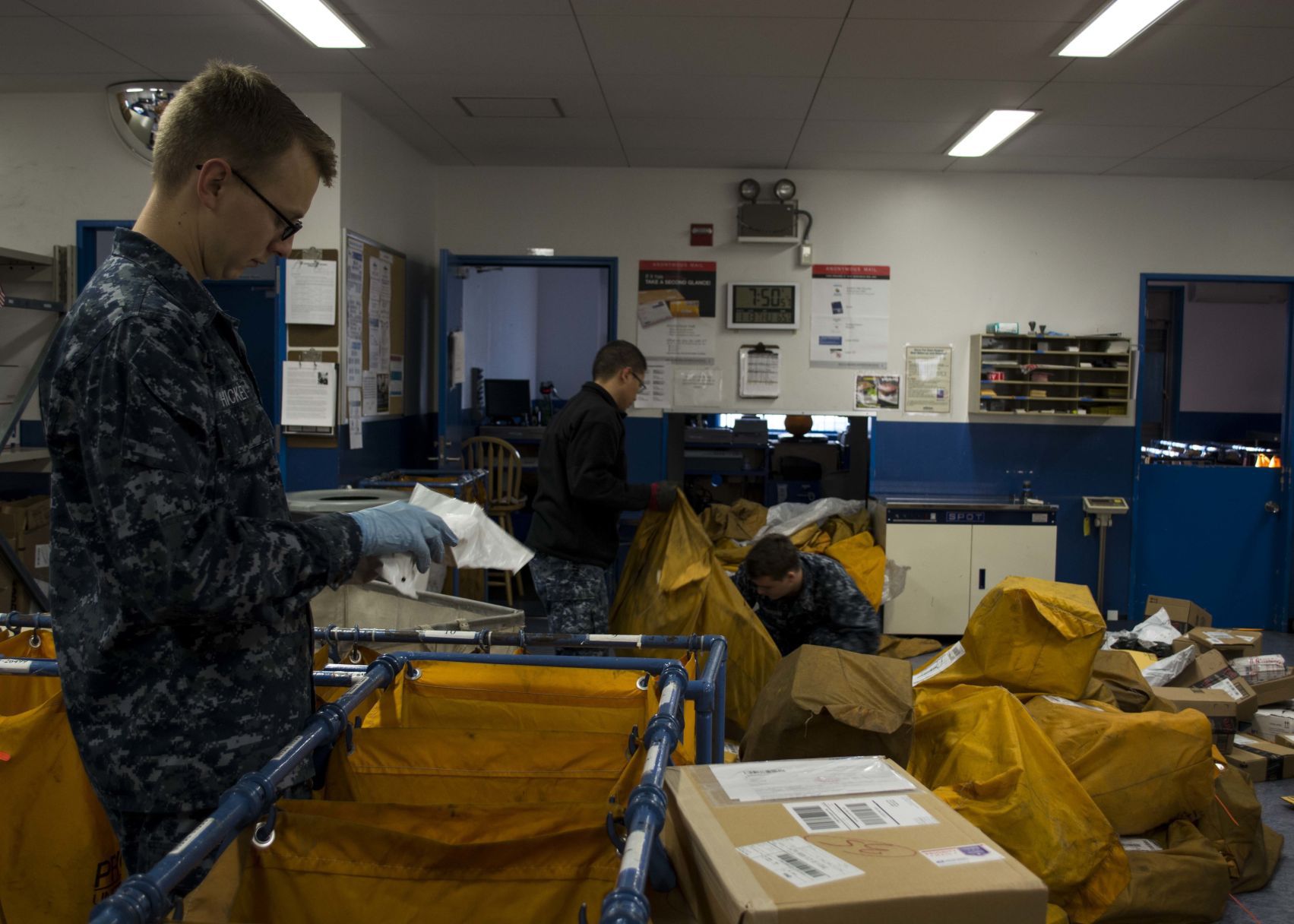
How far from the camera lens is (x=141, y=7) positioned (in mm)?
3594

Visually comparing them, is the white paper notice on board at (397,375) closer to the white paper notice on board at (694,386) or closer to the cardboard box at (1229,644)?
the white paper notice on board at (694,386)

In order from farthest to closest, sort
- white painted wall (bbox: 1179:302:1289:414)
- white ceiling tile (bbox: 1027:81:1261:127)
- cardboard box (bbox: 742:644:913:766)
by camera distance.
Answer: white painted wall (bbox: 1179:302:1289:414), white ceiling tile (bbox: 1027:81:1261:127), cardboard box (bbox: 742:644:913:766)

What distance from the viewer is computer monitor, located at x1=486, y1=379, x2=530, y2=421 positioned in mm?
7309

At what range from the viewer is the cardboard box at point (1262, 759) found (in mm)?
3764

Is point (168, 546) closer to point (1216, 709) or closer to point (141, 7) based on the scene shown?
point (141, 7)

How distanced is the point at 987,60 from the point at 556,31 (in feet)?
5.59

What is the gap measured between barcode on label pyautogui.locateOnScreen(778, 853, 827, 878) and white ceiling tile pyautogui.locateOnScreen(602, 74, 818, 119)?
12.7 feet

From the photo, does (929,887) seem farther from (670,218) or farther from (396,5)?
(670,218)

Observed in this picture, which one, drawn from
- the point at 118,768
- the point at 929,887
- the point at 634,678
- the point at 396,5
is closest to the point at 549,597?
the point at 634,678

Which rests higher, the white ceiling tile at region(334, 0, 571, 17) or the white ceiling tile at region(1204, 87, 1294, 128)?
the white ceiling tile at region(1204, 87, 1294, 128)

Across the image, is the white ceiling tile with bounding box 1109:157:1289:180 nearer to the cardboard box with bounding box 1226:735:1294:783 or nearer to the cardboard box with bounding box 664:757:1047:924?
the cardboard box with bounding box 1226:735:1294:783

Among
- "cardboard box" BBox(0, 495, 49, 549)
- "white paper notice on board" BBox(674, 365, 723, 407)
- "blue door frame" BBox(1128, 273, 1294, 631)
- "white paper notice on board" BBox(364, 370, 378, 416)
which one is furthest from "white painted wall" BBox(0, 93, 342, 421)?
"blue door frame" BBox(1128, 273, 1294, 631)

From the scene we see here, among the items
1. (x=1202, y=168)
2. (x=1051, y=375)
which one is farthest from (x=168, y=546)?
(x=1202, y=168)

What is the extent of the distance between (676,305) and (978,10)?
291cm
